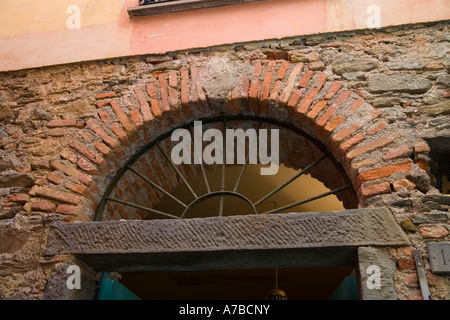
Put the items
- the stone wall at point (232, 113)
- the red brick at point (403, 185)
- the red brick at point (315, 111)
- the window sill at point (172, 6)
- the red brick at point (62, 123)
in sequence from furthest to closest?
the window sill at point (172, 6), the red brick at point (62, 123), the red brick at point (315, 111), the stone wall at point (232, 113), the red brick at point (403, 185)

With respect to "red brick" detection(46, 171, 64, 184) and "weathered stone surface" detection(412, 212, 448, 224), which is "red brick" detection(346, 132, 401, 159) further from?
"red brick" detection(46, 171, 64, 184)

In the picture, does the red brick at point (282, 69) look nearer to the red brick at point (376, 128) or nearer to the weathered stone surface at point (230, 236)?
the red brick at point (376, 128)

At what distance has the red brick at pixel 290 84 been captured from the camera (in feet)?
8.66

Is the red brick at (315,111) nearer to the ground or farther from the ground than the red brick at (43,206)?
farther from the ground

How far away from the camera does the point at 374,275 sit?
79.8 inches

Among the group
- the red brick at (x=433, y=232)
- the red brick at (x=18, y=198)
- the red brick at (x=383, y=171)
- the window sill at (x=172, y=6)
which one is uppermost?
the window sill at (x=172, y=6)

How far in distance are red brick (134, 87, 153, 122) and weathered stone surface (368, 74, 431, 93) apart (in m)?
1.49

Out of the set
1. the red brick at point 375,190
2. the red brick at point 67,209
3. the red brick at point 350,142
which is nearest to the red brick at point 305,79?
the red brick at point 350,142

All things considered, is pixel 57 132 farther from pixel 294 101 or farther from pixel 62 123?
pixel 294 101

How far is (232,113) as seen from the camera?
2.91 meters

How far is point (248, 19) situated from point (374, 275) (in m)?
2.09

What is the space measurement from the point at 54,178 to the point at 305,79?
1.79 metres

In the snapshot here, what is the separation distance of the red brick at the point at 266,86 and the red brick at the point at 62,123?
52.9 inches

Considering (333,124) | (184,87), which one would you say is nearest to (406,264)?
(333,124)
